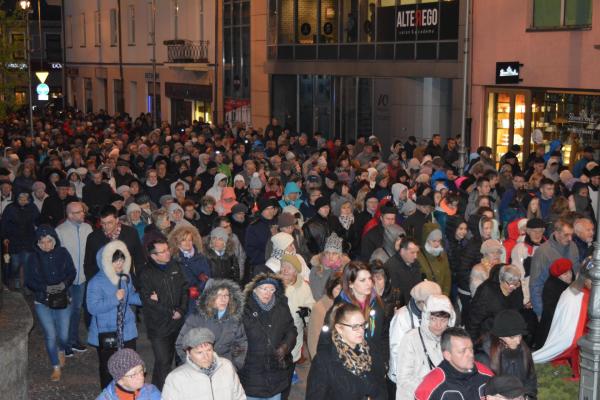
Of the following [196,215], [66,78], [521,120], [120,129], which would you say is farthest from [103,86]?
[196,215]

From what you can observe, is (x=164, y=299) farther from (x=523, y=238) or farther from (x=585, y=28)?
(x=585, y=28)

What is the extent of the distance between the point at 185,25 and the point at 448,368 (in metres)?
37.1

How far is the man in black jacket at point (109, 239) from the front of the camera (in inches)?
451

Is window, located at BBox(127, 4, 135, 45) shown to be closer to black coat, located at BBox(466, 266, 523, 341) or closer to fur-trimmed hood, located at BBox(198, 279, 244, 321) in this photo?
black coat, located at BBox(466, 266, 523, 341)

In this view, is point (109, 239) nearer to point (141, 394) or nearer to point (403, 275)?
point (403, 275)

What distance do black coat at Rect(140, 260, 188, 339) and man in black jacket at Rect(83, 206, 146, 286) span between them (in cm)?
160

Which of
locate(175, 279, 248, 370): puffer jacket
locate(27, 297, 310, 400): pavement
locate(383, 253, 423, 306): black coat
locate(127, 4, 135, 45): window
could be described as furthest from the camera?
locate(127, 4, 135, 45): window

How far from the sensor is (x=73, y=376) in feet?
36.5

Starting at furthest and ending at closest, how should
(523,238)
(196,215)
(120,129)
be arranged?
(120,129) < (196,215) < (523,238)

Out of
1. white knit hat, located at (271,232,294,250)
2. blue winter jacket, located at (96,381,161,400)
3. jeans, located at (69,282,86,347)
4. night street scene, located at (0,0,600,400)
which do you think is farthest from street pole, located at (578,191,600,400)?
jeans, located at (69,282,86,347)

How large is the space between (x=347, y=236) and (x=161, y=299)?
15.1 ft

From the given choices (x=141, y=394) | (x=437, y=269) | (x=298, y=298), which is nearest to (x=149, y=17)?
(x=437, y=269)

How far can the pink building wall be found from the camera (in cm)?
2212

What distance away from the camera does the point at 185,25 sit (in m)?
42.4
